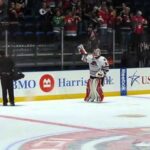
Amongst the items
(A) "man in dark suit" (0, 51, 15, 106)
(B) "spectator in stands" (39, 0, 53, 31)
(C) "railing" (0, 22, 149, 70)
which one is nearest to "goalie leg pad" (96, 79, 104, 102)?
(C) "railing" (0, 22, 149, 70)

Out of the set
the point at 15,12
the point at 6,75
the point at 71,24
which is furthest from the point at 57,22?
the point at 6,75

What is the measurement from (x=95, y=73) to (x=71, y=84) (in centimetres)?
132

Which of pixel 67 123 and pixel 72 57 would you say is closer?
pixel 67 123

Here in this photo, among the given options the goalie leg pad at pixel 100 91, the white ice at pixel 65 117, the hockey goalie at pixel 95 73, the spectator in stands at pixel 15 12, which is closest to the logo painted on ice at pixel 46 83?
the white ice at pixel 65 117

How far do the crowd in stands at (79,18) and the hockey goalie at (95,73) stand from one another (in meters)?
1.74

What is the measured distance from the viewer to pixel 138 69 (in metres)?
20.1

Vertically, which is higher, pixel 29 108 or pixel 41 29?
pixel 41 29

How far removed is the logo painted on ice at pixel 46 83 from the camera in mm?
18156

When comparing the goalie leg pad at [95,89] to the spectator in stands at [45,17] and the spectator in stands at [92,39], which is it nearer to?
the spectator in stands at [92,39]

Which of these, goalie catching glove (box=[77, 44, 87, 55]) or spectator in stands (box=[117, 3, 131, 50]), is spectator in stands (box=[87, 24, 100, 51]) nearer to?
spectator in stands (box=[117, 3, 131, 50])

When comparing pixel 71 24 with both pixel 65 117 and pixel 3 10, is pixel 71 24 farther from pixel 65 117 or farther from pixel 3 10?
pixel 65 117

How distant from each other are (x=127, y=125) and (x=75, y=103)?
514 centimetres

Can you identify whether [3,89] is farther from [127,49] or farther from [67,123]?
[127,49]

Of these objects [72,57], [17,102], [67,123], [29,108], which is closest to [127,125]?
[67,123]
